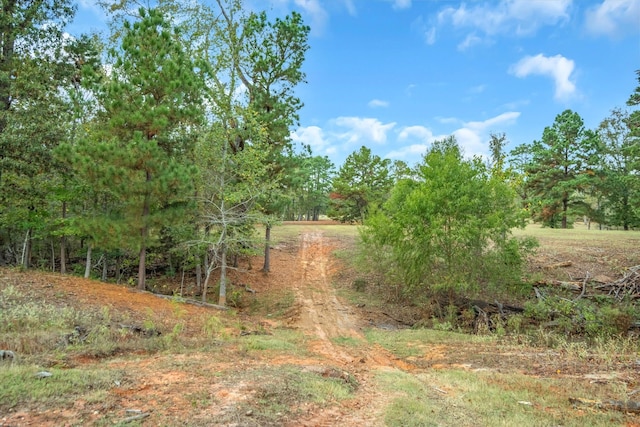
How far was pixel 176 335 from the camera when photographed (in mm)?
8438

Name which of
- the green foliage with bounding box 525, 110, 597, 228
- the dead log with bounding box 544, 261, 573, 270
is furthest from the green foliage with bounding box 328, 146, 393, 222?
the dead log with bounding box 544, 261, 573, 270

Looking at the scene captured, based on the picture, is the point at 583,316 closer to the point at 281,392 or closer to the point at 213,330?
the point at 281,392

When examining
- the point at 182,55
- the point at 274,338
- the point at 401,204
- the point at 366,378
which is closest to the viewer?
the point at 366,378

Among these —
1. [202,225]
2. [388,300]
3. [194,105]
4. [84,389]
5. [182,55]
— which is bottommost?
[388,300]

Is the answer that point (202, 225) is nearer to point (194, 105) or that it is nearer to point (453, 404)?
point (194, 105)

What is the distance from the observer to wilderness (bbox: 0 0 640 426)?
545 centimetres

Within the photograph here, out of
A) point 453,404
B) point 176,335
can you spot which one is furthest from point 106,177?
point 453,404

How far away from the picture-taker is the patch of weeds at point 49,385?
442cm

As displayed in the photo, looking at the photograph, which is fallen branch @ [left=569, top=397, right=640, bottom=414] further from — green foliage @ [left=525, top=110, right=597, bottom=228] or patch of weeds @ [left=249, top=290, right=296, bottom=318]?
green foliage @ [left=525, top=110, right=597, bottom=228]

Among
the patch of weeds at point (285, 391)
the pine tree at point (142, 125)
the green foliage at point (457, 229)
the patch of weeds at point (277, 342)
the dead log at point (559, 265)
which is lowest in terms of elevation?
the patch of weeds at point (277, 342)

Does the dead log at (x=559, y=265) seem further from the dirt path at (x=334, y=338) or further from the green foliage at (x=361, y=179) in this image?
the green foliage at (x=361, y=179)

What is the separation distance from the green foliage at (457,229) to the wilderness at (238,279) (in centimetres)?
7

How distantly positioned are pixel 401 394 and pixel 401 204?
9.16 meters

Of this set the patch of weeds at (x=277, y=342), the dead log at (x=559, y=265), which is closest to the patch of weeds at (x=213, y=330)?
the patch of weeds at (x=277, y=342)
